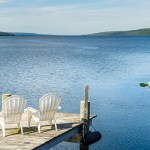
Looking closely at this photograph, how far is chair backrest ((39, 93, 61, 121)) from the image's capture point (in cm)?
1296

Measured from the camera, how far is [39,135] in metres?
12.9

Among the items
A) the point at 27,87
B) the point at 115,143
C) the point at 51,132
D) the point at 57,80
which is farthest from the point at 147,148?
the point at 57,80

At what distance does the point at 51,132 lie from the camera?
1338cm

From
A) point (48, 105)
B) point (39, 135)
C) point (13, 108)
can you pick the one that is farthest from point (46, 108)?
point (13, 108)

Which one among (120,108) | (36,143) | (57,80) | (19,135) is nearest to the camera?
(36,143)

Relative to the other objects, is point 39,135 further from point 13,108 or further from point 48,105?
point 13,108

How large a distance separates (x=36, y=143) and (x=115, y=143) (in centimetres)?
955

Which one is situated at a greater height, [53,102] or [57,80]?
[53,102]

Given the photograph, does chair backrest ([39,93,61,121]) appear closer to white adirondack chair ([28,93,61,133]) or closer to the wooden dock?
white adirondack chair ([28,93,61,133])

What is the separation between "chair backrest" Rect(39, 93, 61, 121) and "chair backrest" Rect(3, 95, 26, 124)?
72cm

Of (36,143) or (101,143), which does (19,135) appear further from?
(101,143)

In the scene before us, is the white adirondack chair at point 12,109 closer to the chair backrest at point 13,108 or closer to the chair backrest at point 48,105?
the chair backrest at point 13,108

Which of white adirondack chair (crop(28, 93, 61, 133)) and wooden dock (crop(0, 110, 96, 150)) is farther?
white adirondack chair (crop(28, 93, 61, 133))

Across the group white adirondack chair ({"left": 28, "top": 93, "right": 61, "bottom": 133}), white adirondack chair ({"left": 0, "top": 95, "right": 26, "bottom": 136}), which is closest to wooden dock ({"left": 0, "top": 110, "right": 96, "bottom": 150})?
white adirondack chair ({"left": 28, "top": 93, "right": 61, "bottom": 133})
